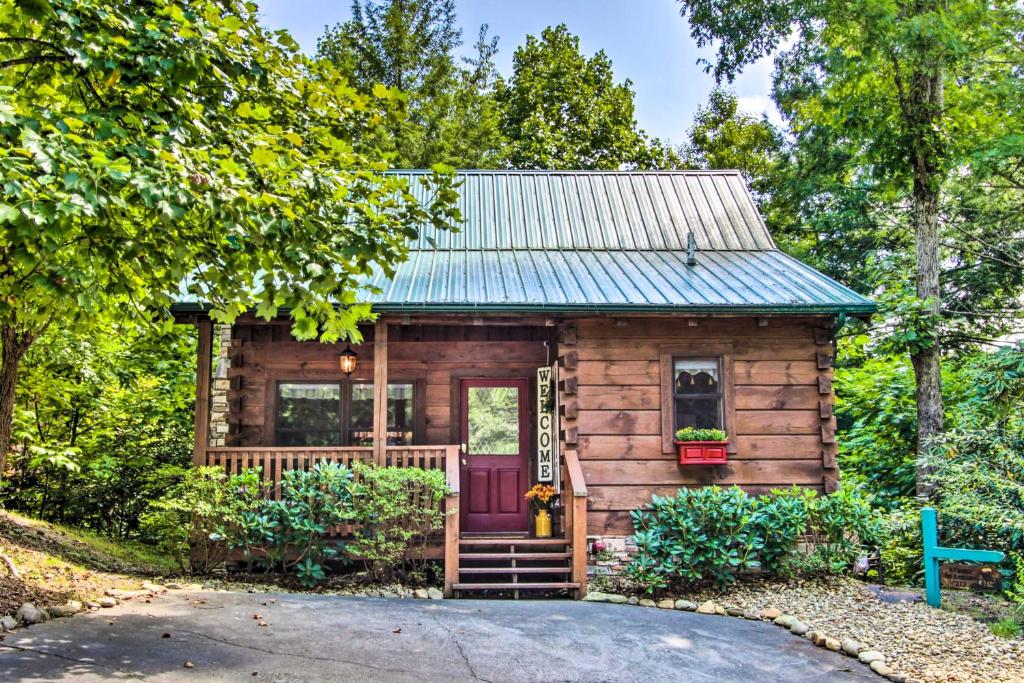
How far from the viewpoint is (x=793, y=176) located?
17.7 meters

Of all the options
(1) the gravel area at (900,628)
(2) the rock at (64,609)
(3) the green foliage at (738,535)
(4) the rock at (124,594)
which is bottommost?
(1) the gravel area at (900,628)

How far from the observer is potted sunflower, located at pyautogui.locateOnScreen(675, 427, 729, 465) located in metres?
9.10

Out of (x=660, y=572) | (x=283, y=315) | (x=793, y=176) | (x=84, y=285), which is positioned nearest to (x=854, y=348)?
(x=793, y=176)

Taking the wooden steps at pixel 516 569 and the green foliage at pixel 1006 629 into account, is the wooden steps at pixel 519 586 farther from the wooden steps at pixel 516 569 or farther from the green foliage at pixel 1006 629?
the green foliage at pixel 1006 629

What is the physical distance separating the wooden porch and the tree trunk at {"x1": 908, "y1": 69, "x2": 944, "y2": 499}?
4.97 m

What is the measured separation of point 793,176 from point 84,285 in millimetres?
15449

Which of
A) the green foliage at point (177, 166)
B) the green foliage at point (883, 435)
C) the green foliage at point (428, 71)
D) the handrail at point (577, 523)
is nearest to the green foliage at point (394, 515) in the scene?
the handrail at point (577, 523)

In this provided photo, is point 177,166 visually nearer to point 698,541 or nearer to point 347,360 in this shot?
point 347,360

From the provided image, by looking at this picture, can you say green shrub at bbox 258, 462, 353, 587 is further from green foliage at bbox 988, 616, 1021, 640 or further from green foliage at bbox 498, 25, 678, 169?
green foliage at bbox 498, 25, 678, 169

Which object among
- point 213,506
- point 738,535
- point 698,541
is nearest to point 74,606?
point 213,506

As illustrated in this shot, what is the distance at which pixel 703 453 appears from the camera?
9117 mm

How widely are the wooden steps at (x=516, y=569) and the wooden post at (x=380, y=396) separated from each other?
1.36 meters

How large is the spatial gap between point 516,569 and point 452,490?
3.50 feet

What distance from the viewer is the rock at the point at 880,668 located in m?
5.65
